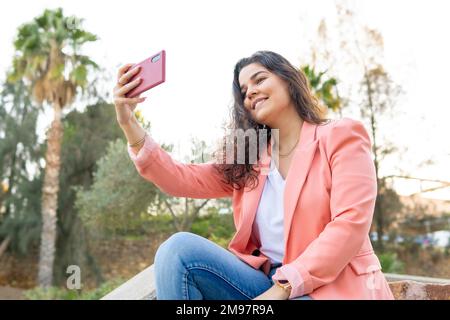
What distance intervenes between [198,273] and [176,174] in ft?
1.44

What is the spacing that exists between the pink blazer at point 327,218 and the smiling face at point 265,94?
0.11 meters

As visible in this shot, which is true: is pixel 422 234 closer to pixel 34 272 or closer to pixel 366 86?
pixel 366 86

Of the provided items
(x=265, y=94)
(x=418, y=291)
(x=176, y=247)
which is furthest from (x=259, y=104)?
(x=418, y=291)

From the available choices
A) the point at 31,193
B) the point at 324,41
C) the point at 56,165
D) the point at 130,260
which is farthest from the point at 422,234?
the point at 31,193

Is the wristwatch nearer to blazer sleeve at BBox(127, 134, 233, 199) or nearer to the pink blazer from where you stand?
the pink blazer

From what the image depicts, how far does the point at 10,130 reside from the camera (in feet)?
46.2

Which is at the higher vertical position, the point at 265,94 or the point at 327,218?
the point at 265,94

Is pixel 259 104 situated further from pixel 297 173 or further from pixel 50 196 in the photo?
pixel 50 196

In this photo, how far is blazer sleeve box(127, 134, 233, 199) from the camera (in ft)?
5.36

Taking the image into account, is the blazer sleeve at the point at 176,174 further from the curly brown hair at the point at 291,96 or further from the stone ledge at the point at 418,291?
the stone ledge at the point at 418,291

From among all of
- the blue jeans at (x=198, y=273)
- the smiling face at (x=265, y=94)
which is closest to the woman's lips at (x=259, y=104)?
the smiling face at (x=265, y=94)

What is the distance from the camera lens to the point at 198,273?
4.35 ft

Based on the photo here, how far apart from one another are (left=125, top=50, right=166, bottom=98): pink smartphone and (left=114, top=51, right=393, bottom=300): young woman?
0.13 feet

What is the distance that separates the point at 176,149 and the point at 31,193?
8163 millimetres
